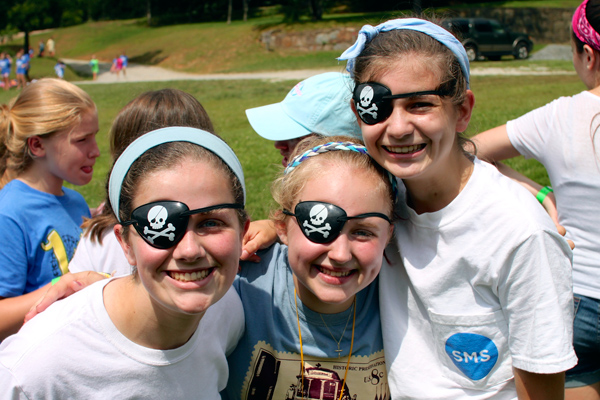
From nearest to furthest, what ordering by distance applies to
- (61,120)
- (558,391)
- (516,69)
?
(558,391)
(61,120)
(516,69)

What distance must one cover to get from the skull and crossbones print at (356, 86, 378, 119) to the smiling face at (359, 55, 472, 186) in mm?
50

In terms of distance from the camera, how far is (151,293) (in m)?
2.02

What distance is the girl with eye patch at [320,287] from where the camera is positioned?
2234mm

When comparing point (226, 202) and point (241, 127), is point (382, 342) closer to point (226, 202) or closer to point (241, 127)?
point (226, 202)

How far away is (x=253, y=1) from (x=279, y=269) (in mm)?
64860

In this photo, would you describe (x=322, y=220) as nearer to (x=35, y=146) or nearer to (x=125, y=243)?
(x=125, y=243)

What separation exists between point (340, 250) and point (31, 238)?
1793 mm

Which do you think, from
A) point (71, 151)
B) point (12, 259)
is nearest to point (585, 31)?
point (71, 151)

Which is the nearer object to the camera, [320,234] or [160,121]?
[320,234]

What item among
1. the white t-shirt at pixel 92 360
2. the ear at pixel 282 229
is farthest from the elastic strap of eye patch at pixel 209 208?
the white t-shirt at pixel 92 360

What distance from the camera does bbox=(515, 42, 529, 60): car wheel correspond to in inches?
1101

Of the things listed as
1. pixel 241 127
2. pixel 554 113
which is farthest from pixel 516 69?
pixel 554 113

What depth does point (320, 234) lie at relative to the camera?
2.20m

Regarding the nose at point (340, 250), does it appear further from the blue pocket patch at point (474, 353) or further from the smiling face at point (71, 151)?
the smiling face at point (71, 151)
